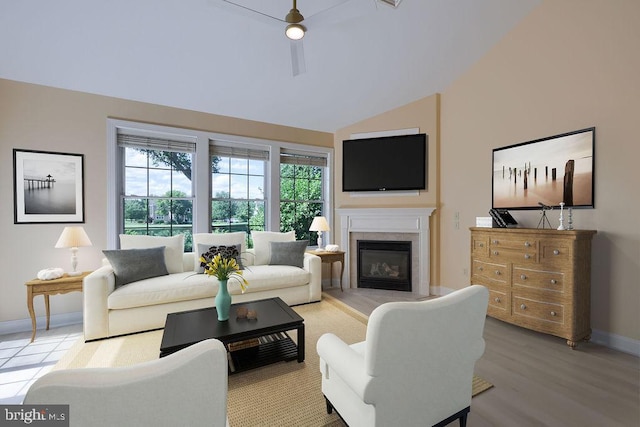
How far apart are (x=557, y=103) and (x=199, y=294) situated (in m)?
4.50

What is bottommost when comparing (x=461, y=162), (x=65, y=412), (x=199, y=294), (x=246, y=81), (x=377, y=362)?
(x=199, y=294)

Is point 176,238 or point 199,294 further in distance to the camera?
point 176,238

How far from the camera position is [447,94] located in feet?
13.9

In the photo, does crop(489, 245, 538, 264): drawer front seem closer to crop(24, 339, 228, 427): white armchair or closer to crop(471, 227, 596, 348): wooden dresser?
crop(471, 227, 596, 348): wooden dresser

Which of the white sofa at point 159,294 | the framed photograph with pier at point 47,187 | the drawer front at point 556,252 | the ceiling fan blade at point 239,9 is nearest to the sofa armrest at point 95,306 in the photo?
the white sofa at point 159,294

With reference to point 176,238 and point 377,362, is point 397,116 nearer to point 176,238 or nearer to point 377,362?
point 176,238

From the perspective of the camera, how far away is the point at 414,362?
4.01 ft

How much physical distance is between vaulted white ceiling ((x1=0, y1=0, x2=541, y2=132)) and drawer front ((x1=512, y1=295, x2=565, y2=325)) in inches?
120

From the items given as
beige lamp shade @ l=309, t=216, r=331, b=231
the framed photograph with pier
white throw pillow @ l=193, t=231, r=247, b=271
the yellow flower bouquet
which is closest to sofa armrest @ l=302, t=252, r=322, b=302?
beige lamp shade @ l=309, t=216, r=331, b=231

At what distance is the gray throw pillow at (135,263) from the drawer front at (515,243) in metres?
3.90

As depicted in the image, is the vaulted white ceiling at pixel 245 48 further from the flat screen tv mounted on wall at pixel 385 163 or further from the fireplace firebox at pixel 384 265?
the fireplace firebox at pixel 384 265

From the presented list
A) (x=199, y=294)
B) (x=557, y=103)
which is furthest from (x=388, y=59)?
(x=199, y=294)

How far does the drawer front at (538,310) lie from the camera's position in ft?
8.47

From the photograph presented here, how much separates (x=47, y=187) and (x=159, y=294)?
1.90 metres
